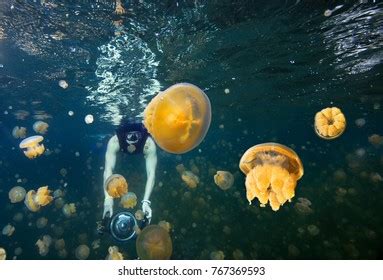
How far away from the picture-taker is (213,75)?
40.7ft

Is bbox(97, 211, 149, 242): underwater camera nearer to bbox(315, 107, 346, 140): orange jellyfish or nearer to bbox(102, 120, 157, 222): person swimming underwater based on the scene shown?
bbox(102, 120, 157, 222): person swimming underwater

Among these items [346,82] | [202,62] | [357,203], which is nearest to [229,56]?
[202,62]

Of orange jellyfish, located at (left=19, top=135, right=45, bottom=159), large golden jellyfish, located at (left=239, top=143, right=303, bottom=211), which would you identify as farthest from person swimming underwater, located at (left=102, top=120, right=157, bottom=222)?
large golden jellyfish, located at (left=239, top=143, right=303, bottom=211)

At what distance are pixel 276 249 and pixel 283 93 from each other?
8603mm

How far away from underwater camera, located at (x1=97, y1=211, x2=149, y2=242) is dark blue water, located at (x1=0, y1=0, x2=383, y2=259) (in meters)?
4.66

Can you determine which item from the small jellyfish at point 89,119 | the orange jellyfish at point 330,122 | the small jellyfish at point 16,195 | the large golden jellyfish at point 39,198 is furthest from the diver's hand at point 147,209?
the small jellyfish at point 89,119

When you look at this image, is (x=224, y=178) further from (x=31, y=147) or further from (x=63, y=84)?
(x=63, y=84)

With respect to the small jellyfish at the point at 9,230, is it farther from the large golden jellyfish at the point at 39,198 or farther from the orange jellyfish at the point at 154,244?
the orange jellyfish at the point at 154,244

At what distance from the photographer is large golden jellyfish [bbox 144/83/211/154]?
4215 millimetres

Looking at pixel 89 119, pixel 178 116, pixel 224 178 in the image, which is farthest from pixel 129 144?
pixel 89 119

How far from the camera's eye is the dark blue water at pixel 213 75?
23.9 ft

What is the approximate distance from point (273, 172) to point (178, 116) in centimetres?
155

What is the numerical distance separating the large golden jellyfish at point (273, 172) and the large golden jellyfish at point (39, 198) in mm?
5759
